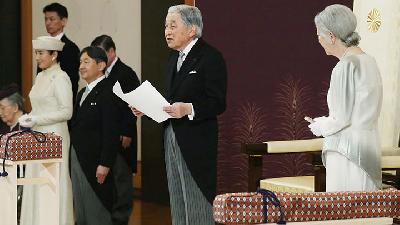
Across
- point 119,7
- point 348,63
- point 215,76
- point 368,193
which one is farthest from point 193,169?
point 119,7

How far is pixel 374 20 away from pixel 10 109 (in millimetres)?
2436

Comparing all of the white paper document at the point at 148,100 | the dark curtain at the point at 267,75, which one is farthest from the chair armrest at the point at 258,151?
the dark curtain at the point at 267,75

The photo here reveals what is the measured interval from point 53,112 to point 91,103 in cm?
59

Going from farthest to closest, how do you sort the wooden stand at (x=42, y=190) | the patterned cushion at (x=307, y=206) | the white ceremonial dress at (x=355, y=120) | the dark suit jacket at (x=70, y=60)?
the dark suit jacket at (x=70, y=60), the wooden stand at (x=42, y=190), the white ceremonial dress at (x=355, y=120), the patterned cushion at (x=307, y=206)

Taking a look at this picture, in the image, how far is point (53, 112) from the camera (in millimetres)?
6254

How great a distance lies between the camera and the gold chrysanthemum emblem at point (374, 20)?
542cm

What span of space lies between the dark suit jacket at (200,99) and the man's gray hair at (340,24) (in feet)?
2.73

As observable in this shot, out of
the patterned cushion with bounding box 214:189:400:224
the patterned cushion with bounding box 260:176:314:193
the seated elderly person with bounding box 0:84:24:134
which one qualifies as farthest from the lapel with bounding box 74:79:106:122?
the patterned cushion with bounding box 214:189:400:224

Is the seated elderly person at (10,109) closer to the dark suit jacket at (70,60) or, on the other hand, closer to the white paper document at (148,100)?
the dark suit jacket at (70,60)

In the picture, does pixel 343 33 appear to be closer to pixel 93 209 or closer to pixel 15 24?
pixel 93 209

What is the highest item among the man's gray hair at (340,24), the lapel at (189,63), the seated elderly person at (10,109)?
the man's gray hair at (340,24)

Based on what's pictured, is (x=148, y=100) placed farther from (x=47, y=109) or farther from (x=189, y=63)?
(x=47, y=109)

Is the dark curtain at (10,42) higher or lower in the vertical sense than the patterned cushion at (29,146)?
higher

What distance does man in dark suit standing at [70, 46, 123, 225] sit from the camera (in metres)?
5.74
